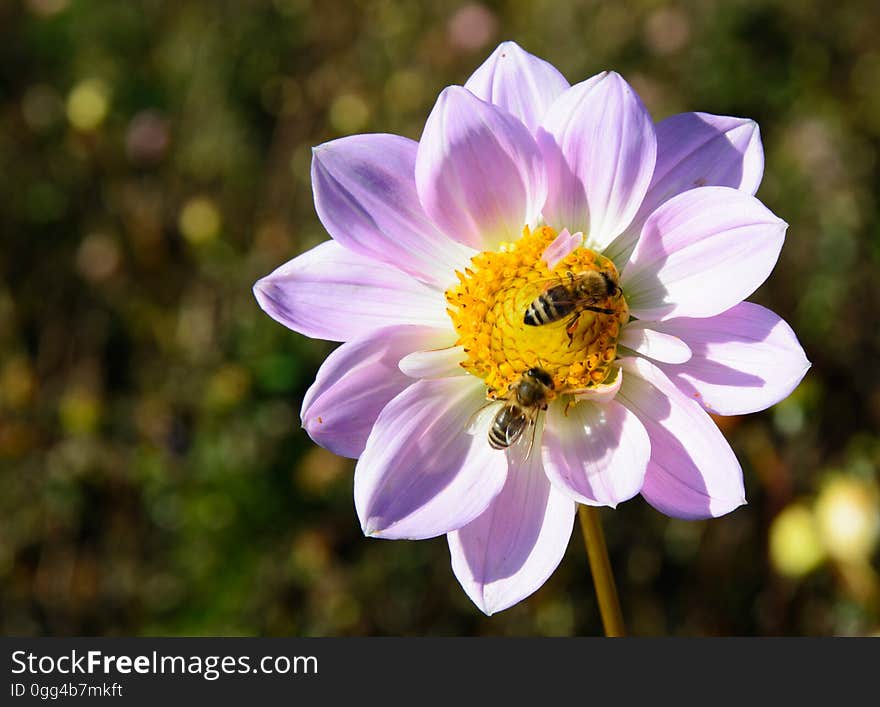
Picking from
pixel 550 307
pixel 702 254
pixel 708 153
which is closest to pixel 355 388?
pixel 550 307

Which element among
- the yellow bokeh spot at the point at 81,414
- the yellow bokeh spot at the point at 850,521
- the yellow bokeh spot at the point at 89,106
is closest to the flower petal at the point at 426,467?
the yellow bokeh spot at the point at 850,521

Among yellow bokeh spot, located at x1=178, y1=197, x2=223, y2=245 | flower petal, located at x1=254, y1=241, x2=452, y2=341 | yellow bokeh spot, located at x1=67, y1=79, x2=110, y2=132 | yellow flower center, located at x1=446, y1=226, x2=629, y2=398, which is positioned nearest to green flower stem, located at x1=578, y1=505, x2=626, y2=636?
yellow flower center, located at x1=446, y1=226, x2=629, y2=398

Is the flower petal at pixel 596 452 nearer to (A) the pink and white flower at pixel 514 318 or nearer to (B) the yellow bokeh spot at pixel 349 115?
(A) the pink and white flower at pixel 514 318

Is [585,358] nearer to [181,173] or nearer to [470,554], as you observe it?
[470,554]

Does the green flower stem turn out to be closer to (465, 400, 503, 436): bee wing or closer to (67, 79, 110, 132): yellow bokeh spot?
(465, 400, 503, 436): bee wing

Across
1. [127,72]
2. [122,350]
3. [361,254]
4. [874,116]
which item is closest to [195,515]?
[122,350]

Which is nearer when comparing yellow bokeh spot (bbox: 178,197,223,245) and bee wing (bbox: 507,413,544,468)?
bee wing (bbox: 507,413,544,468)
